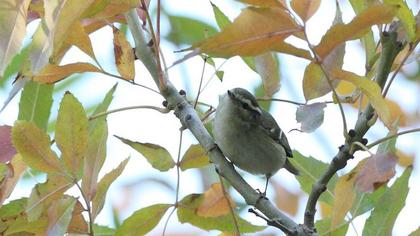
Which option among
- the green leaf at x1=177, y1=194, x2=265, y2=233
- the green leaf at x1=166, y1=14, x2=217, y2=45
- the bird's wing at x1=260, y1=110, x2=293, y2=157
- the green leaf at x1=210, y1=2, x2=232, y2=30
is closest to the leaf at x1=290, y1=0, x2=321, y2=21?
the green leaf at x1=210, y1=2, x2=232, y2=30

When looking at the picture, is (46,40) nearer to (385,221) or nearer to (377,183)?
(377,183)

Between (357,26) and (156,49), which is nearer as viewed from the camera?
(357,26)

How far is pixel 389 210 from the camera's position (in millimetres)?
1662

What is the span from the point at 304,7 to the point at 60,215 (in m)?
0.62

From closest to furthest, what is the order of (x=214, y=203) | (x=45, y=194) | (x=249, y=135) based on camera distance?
(x=45, y=194), (x=214, y=203), (x=249, y=135)

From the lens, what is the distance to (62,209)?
4.95ft

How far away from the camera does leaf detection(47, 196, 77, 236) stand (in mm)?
1486

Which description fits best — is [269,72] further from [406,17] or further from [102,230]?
[102,230]

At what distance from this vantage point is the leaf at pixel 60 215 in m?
1.49

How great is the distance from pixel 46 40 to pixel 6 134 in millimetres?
343

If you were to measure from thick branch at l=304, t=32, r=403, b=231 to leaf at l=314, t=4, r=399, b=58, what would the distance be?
152 millimetres

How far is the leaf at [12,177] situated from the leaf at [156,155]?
9.3 inches

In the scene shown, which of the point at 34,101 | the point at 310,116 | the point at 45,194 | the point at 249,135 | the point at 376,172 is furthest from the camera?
the point at 249,135

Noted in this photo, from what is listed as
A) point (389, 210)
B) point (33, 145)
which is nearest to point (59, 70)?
point (33, 145)
